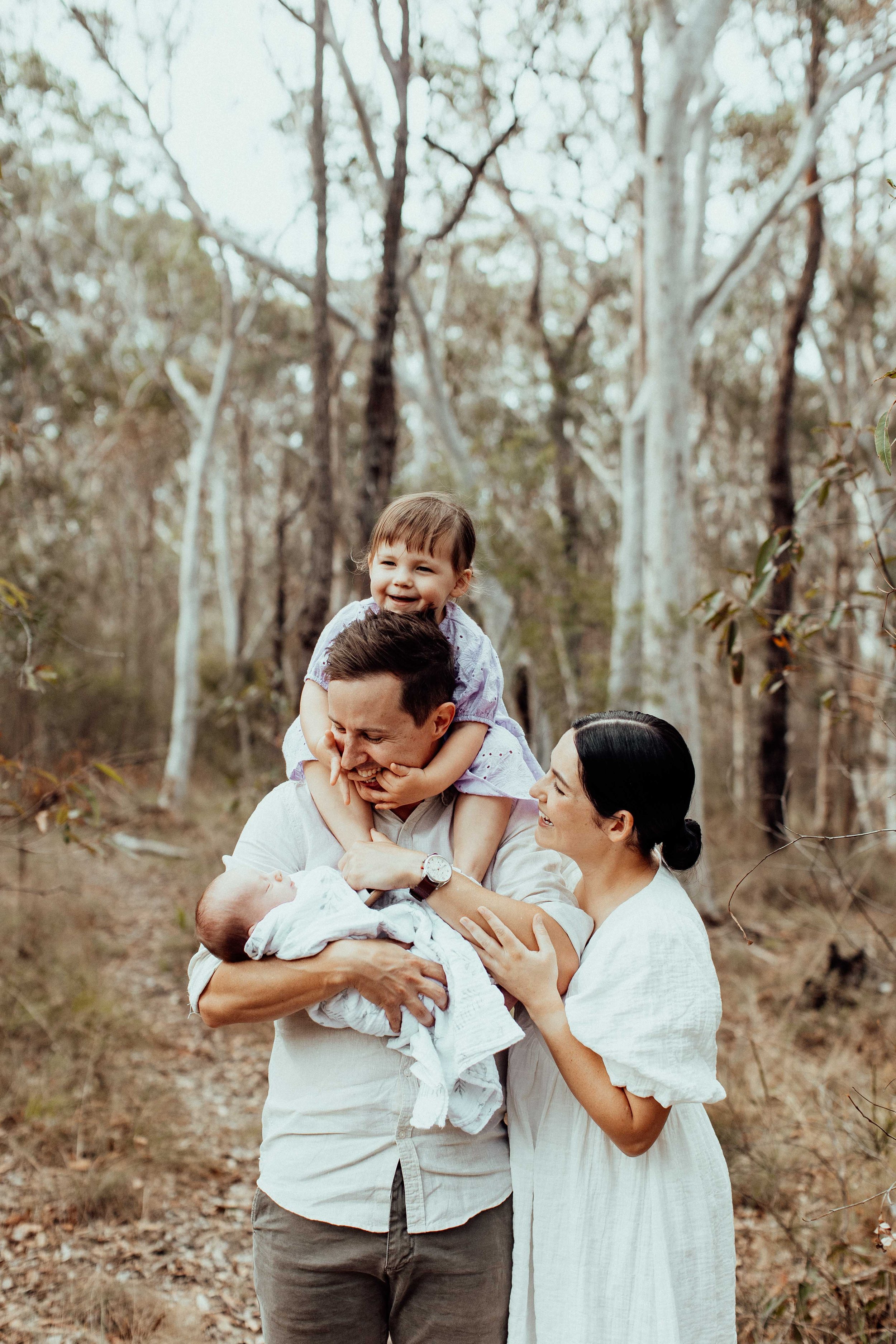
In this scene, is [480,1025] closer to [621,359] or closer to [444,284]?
[444,284]

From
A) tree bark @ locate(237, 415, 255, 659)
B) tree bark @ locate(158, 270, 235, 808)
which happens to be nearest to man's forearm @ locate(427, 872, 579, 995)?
tree bark @ locate(158, 270, 235, 808)

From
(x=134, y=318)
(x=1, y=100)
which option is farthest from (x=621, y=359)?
(x=1, y=100)

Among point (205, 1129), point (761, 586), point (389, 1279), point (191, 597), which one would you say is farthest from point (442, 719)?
point (191, 597)

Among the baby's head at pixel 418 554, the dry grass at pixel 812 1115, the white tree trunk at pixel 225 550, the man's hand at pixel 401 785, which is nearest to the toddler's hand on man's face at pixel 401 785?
the man's hand at pixel 401 785

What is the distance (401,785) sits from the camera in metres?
1.72

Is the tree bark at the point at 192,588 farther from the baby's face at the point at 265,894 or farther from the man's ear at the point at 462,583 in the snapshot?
the baby's face at the point at 265,894

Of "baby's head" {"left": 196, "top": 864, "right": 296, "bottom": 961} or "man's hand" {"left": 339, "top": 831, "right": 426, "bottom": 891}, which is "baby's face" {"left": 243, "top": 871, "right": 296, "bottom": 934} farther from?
"man's hand" {"left": 339, "top": 831, "right": 426, "bottom": 891}

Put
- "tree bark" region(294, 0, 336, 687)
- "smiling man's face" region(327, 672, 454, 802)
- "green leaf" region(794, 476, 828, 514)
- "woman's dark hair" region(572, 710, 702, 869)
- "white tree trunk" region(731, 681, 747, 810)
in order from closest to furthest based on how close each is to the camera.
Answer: "woman's dark hair" region(572, 710, 702, 869) → "smiling man's face" region(327, 672, 454, 802) → "green leaf" region(794, 476, 828, 514) → "tree bark" region(294, 0, 336, 687) → "white tree trunk" region(731, 681, 747, 810)

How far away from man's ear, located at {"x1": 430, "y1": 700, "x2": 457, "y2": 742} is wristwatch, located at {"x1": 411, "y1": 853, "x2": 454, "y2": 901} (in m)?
0.24

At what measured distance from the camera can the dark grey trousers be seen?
5.00 feet

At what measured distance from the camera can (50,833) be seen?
320 inches

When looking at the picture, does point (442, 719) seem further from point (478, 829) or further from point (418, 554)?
point (418, 554)

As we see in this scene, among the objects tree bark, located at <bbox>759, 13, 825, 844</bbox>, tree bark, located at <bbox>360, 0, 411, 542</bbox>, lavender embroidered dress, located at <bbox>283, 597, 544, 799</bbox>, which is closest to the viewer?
lavender embroidered dress, located at <bbox>283, 597, 544, 799</bbox>

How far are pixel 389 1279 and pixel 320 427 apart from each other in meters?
5.40
